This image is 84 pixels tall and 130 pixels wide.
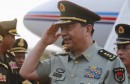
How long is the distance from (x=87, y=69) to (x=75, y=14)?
440mm

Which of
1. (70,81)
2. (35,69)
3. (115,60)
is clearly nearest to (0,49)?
(35,69)

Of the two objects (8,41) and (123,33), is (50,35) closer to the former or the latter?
(8,41)

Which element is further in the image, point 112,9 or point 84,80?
point 112,9

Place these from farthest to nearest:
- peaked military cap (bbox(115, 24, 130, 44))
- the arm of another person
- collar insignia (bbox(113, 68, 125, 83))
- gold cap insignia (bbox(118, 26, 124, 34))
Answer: gold cap insignia (bbox(118, 26, 124, 34))
peaked military cap (bbox(115, 24, 130, 44))
the arm of another person
collar insignia (bbox(113, 68, 125, 83))

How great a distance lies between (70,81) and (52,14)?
8.09 metres

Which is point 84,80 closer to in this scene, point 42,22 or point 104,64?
point 104,64

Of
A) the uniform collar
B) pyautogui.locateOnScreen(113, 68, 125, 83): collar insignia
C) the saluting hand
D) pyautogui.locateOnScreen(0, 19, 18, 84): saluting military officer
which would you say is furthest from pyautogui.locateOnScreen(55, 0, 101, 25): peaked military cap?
pyautogui.locateOnScreen(0, 19, 18, 84): saluting military officer

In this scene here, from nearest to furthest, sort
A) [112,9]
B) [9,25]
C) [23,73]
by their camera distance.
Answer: [23,73] < [9,25] < [112,9]

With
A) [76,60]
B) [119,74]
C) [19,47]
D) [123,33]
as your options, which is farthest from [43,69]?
[19,47]

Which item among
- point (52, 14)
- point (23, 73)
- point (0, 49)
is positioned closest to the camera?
point (23, 73)

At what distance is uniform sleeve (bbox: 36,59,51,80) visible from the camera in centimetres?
299

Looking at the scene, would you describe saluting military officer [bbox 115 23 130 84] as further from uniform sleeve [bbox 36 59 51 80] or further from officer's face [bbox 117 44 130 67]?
uniform sleeve [bbox 36 59 51 80]

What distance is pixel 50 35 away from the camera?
3092 mm

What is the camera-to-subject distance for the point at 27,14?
12461mm
